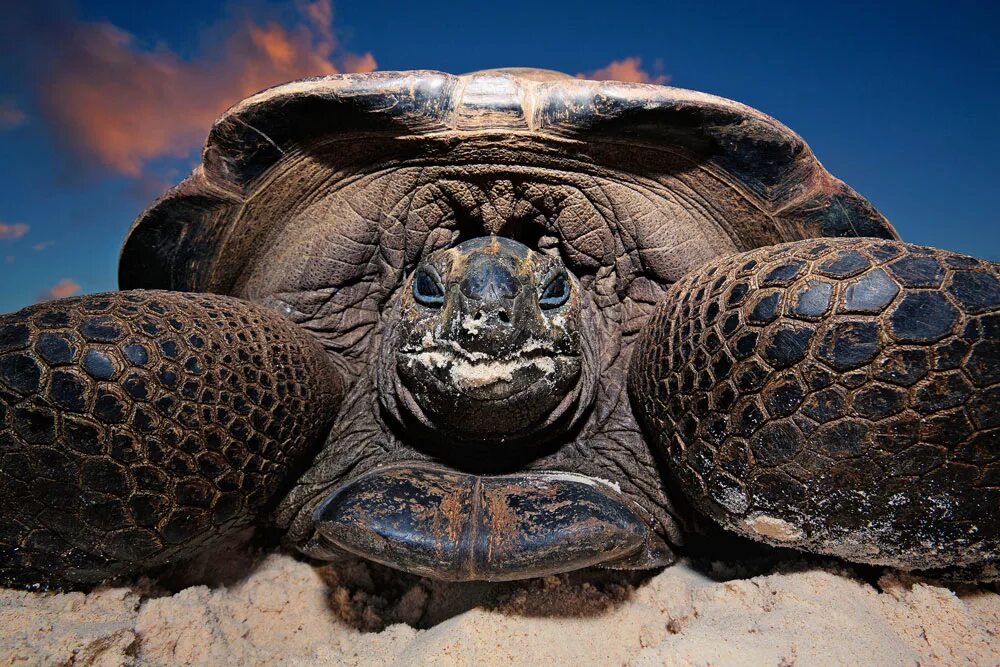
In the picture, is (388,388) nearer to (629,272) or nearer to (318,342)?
(318,342)

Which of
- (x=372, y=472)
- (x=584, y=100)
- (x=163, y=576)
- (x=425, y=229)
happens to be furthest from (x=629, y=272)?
(x=163, y=576)

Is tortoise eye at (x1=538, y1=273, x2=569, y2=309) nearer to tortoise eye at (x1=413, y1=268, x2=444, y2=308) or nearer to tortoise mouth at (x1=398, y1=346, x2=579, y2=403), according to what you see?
tortoise mouth at (x1=398, y1=346, x2=579, y2=403)

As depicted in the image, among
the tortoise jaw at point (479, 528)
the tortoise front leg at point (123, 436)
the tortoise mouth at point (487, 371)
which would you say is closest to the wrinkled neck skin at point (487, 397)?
the tortoise mouth at point (487, 371)

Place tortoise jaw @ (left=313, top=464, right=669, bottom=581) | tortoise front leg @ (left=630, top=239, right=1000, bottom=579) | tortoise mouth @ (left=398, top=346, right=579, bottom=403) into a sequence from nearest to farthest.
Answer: tortoise front leg @ (left=630, top=239, right=1000, bottom=579)
tortoise jaw @ (left=313, top=464, right=669, bottom=581)
tortoise mouth @ (left=398, top=346, right=579, bottom=403)

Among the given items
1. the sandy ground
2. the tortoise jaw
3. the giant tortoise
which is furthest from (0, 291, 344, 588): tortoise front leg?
the tortoise jaw

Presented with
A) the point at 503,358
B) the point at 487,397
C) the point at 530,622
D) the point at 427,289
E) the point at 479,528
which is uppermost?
the point at 427,289

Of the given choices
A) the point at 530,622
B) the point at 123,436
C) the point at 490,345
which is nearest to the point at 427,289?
the point at 490,345

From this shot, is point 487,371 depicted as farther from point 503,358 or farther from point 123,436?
point 123,436
